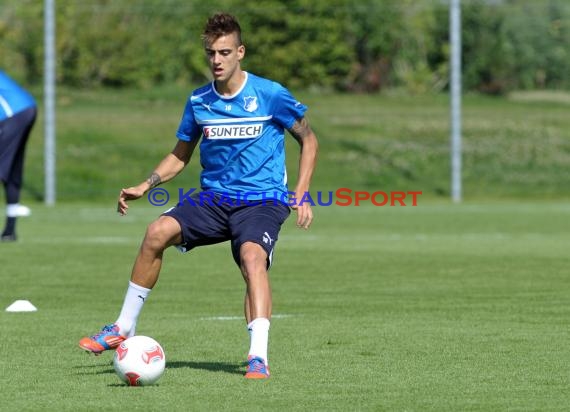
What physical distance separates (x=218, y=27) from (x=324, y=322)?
3303 mm

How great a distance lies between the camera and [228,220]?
27.4 feet

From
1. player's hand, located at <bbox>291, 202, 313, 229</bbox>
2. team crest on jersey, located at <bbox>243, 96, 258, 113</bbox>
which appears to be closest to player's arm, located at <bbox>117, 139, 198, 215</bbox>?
team crest on jersey, located at <bbox>243, 96, 258, 113</bbox>

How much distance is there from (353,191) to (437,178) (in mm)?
2250

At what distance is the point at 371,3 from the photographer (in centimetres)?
3759

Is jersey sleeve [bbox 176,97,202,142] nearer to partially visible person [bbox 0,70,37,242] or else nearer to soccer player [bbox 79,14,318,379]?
soccer player [bbox 79,14,318,379]

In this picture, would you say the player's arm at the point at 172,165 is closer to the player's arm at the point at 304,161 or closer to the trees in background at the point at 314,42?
the player's arm at the point at 304,161

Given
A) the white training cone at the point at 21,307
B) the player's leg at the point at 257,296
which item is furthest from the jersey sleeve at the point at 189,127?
the white training cone at the point at 21,307

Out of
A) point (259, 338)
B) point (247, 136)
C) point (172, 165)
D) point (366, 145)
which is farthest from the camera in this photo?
point (366, 145)

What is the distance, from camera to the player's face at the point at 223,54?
318 inches

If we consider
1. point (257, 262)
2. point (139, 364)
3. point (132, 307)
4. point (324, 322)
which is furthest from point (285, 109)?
point (324, 322)

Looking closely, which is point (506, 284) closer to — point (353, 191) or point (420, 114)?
point (353, 191)

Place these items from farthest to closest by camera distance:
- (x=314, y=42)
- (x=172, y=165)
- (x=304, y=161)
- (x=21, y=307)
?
1. (x=314, y=42)
2. (x=21, y=307)
3. (x=172, y=165)
4. (x=304, y=161)

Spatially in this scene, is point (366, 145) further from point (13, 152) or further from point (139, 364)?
point (139, 364)

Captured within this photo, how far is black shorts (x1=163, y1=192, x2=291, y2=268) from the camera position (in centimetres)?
823
